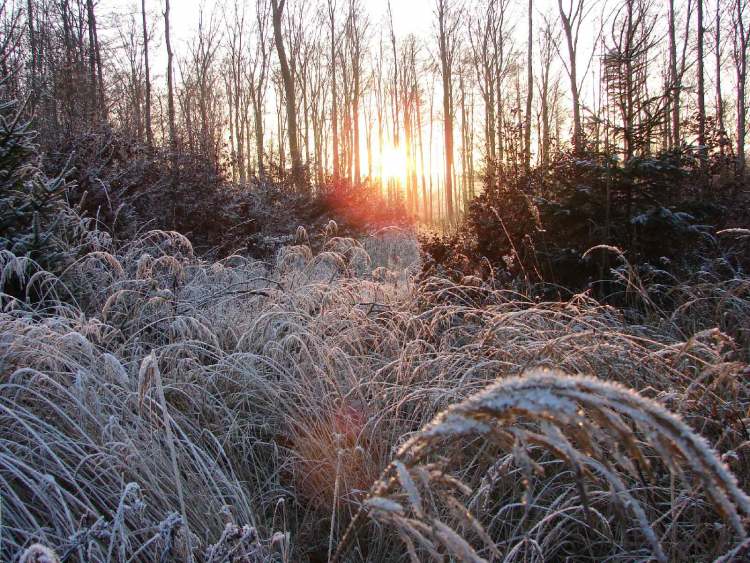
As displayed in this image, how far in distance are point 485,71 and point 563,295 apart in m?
19.2

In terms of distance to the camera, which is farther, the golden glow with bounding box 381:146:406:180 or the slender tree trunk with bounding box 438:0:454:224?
the golden glow with bounding box 381:146:406:180

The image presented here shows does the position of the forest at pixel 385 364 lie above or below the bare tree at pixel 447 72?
below

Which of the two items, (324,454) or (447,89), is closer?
(324,454)

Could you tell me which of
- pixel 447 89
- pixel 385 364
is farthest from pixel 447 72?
pixel 385 364

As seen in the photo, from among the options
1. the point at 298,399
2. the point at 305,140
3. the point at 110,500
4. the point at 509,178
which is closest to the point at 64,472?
the point at 110,500

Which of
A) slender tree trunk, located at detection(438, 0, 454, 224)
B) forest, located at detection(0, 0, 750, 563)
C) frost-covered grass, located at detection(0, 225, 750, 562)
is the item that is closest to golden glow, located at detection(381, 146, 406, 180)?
slender tree trunk, located at detection(438, 0, 454, 224)

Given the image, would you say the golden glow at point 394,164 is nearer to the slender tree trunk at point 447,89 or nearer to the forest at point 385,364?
the slender tree trunk at point 447,89

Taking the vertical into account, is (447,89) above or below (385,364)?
above

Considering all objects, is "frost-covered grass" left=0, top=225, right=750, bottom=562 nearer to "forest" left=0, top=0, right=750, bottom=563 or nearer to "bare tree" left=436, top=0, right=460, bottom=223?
"forest" left=0, top=0, right=750, bottom=563

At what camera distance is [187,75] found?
2530cm

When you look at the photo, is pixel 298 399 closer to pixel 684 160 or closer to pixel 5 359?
pixel 5 359

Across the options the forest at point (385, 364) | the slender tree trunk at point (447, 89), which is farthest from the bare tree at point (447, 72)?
the forest at point (385, 364)

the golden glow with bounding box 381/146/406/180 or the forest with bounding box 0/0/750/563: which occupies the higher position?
the golden glow with bounding box 381/146/406/180

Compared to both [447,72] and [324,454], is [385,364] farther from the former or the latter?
[447,72]
